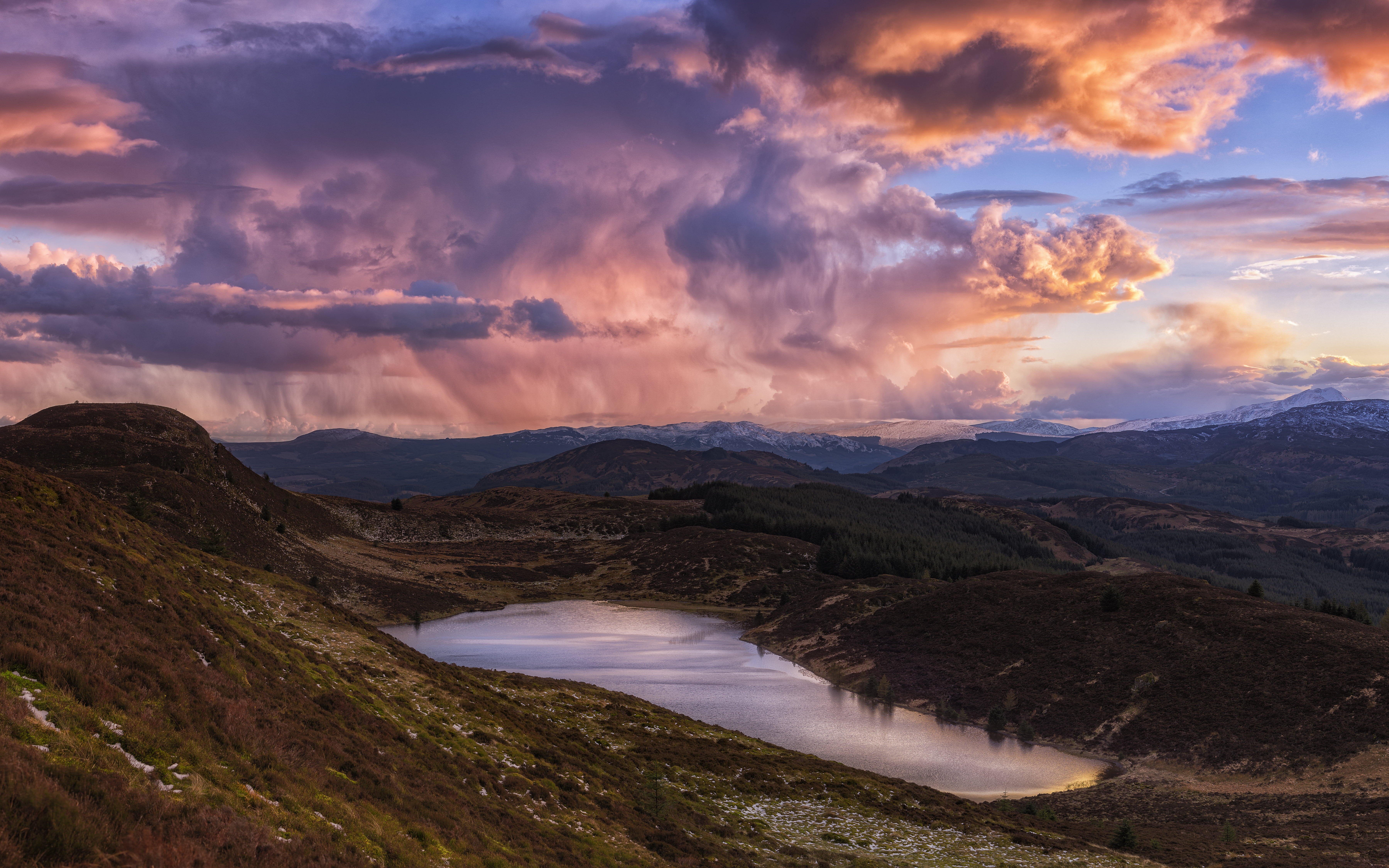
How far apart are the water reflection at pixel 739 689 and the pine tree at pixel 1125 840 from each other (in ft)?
60.7

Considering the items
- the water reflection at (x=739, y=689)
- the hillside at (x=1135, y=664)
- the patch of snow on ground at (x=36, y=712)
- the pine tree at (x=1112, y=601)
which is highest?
the patch of snow on ground at (x=36, y=712)

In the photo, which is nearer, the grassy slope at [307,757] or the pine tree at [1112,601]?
the grassy slope at [307,757]

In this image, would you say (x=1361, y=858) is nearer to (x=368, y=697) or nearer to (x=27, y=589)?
(x=368, y=697)

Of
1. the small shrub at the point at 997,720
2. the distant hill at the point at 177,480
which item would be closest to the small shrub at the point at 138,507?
the distant hill at the point at 177,480

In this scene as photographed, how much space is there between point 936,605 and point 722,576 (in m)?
83.0

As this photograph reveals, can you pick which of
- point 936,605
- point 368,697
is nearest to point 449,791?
point 368,697

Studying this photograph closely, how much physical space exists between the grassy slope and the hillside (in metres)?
31.4

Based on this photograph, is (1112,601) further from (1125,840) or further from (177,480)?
(177,480)

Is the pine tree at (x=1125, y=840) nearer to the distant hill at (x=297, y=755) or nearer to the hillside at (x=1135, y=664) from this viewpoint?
the distant hill at (x=297, y=755)

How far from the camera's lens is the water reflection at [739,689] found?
65.9 meters

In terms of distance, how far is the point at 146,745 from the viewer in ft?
55.5

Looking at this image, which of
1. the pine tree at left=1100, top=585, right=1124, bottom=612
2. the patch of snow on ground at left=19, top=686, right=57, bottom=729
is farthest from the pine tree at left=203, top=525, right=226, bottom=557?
the pine tree at left=1100, top=585, right=1124, bottom=612

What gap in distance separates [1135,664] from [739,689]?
4366cm

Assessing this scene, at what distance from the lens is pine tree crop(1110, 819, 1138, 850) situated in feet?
133
